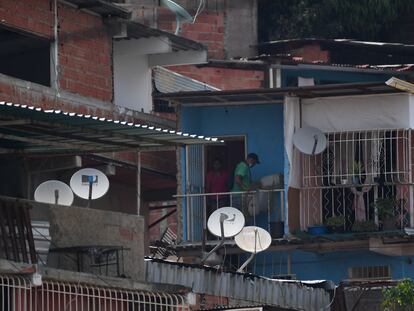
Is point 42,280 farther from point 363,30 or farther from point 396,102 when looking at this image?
point 363,30

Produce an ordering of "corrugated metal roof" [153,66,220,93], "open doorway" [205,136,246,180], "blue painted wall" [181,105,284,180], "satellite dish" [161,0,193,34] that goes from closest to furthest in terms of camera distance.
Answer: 1. "blue painted wall" [181,105,284,180]
2. "open doorway" [205,136,246,180]
3. "corrugated metal roof" [153,66,220,93]
4. "satellite dish" [161,0,193,34]

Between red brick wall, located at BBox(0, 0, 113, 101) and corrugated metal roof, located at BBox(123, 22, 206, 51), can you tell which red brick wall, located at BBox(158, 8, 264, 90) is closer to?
corrugated metal roof, located at BBox(123, 22, 206, 51)

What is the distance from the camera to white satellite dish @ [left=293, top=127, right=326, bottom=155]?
2723cm

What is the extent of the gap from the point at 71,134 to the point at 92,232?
1287 millimetres

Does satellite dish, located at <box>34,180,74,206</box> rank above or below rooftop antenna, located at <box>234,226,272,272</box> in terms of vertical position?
above

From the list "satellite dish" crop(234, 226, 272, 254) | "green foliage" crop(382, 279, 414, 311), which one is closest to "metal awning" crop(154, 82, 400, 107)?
"satellite dish" crop(234, 226, 272, 254)

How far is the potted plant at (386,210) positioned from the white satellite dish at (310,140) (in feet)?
3.69

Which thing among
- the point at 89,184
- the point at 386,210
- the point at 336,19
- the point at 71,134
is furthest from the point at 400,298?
the point at 336,19

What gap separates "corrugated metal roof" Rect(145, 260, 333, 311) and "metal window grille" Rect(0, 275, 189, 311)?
308 cm

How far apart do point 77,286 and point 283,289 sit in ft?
15.5

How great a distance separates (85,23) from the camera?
26.7 meters

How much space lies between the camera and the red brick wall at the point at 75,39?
25219mm

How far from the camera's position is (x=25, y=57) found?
26297 millimetres

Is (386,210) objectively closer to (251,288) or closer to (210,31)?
(251,288)
